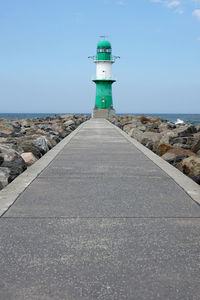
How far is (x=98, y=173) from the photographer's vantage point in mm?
5273

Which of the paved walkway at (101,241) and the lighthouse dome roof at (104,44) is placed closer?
the paved walkway at (101,241)

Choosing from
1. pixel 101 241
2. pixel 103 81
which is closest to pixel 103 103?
pixel 103 81

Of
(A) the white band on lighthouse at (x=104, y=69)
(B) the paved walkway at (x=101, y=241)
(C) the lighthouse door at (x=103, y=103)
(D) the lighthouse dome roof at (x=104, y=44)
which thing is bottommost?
(B) the paved walkway at (x=101, y=241)

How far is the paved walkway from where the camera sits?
206cm

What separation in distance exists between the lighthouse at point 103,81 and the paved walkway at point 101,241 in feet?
A: 93.5

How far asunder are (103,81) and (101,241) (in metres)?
31.8

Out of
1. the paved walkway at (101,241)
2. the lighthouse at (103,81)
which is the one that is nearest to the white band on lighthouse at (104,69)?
the lighthouse at (103,81)

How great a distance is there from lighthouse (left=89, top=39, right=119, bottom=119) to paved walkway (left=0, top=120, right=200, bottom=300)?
28508 millimetres

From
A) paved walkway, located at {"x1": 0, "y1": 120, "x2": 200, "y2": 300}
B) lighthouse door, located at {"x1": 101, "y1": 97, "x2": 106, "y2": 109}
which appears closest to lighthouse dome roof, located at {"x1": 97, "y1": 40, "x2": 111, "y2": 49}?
lighthouse door, located at {"x1": 101, "y1": 97, "x2": 106, "y2": 109}

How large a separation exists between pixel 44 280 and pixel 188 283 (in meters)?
0.79

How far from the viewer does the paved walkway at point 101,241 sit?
6.77 feet

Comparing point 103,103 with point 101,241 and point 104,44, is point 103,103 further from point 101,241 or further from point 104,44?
point 101,241

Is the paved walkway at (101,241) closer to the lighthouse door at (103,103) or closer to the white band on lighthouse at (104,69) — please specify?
the white band on lighthouse at (104,69)

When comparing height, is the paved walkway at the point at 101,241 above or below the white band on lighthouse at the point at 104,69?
below
